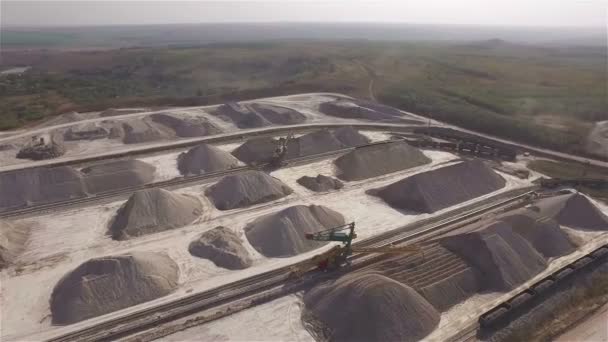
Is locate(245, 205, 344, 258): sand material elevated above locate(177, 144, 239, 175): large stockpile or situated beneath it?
situated beneath

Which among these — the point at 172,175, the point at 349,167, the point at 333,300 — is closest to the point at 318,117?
the point at 349,167

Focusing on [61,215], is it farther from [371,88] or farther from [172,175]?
[371,88]

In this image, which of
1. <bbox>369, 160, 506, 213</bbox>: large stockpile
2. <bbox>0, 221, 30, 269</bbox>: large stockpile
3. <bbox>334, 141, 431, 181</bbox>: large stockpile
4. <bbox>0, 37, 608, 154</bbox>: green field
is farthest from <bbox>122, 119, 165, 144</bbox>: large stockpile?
<bbox>369, 160, 506, 213</bbox>: large stockpile

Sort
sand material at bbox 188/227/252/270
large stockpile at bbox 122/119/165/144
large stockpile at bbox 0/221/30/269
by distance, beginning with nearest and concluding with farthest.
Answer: large stockpile at bbox 0/221/30/269 < sand material at bbox 188/227/252/270 < large stockpile at bbox 122/119/165/144

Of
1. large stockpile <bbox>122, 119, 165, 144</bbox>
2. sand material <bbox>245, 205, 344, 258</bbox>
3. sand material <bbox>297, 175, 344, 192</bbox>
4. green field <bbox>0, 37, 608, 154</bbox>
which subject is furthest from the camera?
green field <bbox>0, 37, 608, 154</bbox>

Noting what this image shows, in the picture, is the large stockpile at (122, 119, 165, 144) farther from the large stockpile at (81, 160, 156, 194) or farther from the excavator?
the excavator

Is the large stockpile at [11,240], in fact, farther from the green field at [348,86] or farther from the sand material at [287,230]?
the green field at [348,86]

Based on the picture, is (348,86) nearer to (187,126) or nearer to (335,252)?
(187,126)
